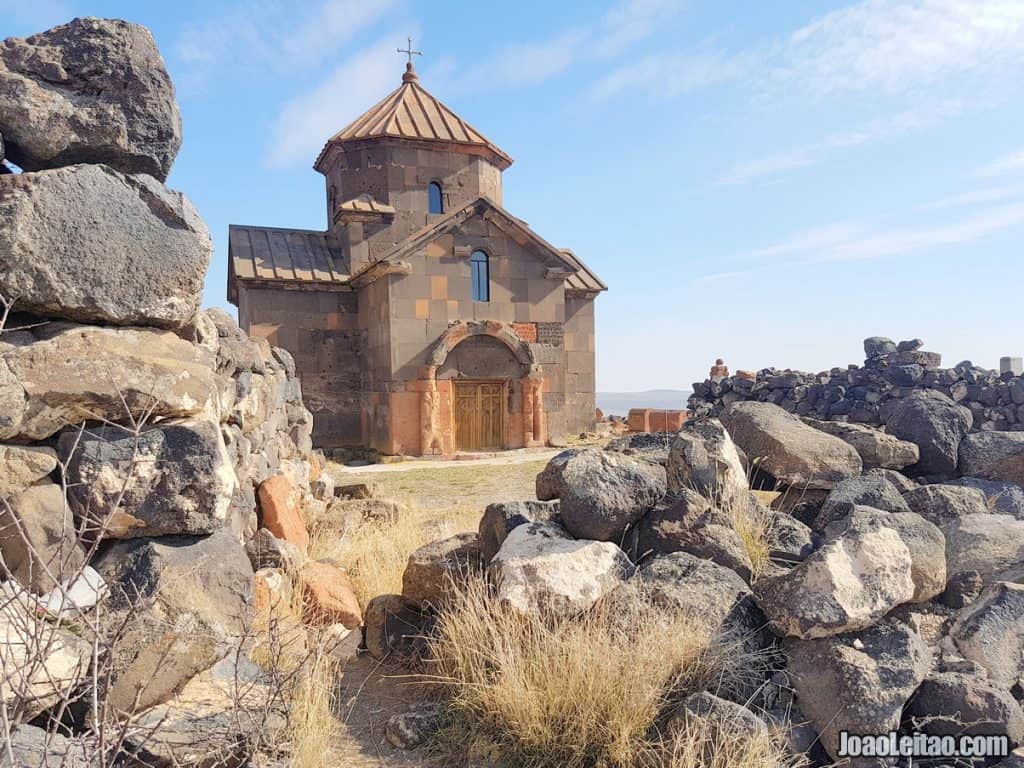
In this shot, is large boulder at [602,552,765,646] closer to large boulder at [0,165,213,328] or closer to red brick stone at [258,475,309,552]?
large boulder at [0,165,213,328]

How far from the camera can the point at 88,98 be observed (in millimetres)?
2600

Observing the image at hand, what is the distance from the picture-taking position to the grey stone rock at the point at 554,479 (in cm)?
351

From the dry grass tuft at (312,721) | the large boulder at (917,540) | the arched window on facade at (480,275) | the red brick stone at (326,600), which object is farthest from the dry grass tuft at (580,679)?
the arched window on facade at (480,275)

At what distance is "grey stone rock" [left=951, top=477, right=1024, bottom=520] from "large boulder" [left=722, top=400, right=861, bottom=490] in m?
0.65

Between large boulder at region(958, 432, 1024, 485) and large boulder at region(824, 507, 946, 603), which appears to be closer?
large boulder at region(824, 507, 946, 603)

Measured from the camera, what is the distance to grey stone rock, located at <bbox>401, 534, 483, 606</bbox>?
345 centimetres

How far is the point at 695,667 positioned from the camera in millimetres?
2615

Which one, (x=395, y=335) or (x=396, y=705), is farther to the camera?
(x=395, y=335)

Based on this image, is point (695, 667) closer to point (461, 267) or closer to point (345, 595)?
point (345, 595)

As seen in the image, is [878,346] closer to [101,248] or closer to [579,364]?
[579,364]

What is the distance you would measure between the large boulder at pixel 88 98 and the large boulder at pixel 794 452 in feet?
10.3

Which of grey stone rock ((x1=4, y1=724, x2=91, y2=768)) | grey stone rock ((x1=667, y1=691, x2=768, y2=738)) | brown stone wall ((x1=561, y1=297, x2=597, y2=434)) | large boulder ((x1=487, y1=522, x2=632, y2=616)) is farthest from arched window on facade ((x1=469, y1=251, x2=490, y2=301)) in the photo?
grey stone rock ((x1=4, y1=724, x2=91, y2=768))

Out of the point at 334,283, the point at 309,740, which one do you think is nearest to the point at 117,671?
the point at 309,740

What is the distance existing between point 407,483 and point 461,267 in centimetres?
497
